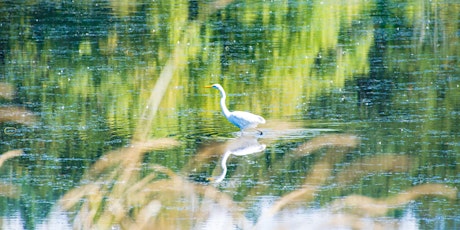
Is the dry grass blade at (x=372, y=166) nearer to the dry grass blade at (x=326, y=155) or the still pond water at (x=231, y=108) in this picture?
the still pond water at (x=231, y=108)

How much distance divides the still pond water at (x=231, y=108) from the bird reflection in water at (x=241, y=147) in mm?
34

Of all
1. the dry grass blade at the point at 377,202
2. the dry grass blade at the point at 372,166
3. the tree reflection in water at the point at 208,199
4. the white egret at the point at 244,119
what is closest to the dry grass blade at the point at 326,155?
the tree reflection in water at the point at 208,199

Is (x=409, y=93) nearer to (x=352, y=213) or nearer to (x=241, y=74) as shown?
(x=241, y=74)

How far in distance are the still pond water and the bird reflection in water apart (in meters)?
0.03

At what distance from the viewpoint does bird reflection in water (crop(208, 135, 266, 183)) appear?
8.48 m

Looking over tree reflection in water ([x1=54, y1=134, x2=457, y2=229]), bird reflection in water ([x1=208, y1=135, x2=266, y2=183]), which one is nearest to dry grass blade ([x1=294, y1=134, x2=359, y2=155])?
tree reflection in water ([x1=54, y1=134, x2=457, y2=229])

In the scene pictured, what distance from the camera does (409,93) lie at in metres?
10.7

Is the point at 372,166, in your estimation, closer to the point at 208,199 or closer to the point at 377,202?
the point at 377,202

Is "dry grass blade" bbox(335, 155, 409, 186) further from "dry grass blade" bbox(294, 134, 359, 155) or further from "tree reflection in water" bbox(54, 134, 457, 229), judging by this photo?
"dry grass blade" bbox(294, 134, 359, 155)

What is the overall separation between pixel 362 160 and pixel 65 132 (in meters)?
2.96

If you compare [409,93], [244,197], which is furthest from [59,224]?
[409,93]

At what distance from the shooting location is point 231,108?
10.4 m

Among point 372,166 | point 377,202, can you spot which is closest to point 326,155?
point 372,166

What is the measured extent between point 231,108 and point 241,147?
162 cm
